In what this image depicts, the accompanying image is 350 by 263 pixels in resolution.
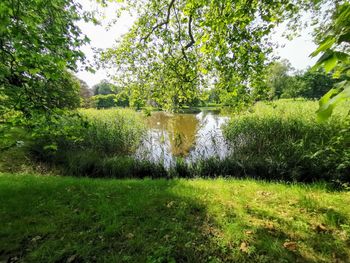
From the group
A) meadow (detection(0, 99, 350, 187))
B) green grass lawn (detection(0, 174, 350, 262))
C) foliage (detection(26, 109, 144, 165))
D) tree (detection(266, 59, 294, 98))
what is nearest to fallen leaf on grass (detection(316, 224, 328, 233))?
green grass lawn (detection(0, 174, 350, 262))

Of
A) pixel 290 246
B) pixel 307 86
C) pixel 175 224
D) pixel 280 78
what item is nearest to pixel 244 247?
pixel 290 246

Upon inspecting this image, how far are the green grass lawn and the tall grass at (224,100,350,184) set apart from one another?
1077 mm

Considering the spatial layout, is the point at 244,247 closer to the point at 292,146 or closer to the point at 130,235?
the point at 130,235

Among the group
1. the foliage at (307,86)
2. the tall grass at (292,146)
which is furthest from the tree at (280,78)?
the tall grass at (292,146)

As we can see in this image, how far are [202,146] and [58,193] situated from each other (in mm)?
4833

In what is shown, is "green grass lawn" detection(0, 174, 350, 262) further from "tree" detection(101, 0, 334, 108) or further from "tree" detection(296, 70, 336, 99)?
"tree" detection(296, 70, 336, 99)

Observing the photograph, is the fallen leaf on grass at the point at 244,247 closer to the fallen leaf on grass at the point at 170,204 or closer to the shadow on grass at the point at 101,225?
the shadow on grass at the point at 101,225

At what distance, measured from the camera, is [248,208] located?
3041 millimetres

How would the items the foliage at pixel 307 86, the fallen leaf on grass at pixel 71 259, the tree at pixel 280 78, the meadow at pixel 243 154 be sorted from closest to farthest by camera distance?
the fallen leaf on grass at pixel 71 259 → the meadow at pixel 243 154 → the foliage at pixel 307 86 → the tree at pixel 280 78

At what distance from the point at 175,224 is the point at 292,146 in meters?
4.29

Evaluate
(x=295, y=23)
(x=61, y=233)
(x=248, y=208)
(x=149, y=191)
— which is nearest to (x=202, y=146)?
(x=149, y=191)

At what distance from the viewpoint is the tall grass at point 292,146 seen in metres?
4.56

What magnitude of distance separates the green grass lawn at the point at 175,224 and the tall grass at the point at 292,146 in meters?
1.08

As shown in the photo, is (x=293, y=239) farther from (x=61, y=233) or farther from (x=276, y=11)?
(x=276, y=11)
